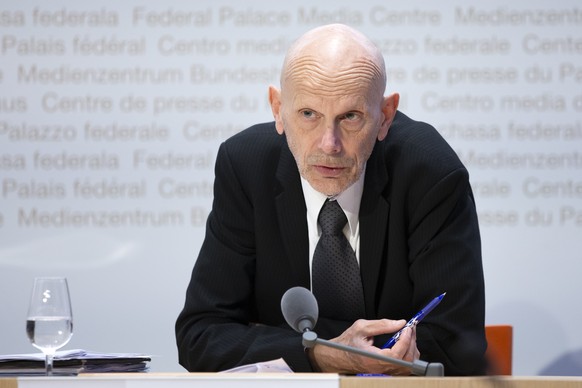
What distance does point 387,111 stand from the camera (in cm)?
286

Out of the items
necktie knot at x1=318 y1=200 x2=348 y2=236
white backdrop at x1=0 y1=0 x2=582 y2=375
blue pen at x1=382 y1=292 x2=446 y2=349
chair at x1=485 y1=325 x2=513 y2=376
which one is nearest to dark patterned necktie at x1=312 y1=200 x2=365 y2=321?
necktie knot at x1=318 y1=200 x2=348 y2=236

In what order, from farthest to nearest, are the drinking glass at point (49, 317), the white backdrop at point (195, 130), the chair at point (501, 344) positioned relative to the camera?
the white backdrop at point (195, 130), the chair at point (501, 344), the drinking glass at point (49, 317)

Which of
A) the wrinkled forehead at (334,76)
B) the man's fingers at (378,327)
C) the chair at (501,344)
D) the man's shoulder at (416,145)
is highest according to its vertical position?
the wrinkled forehead at (334,76)

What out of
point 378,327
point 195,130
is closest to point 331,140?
point 378,327

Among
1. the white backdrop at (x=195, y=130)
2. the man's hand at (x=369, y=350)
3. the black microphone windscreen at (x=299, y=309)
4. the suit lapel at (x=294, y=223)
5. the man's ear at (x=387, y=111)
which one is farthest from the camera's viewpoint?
the white backdrop at (x=195, y=130)

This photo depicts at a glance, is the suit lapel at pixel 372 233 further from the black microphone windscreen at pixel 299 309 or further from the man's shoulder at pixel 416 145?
the black microphone windscreen at pixel 299 309

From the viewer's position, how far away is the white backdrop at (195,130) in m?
4.96

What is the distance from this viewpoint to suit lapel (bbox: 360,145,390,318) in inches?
113

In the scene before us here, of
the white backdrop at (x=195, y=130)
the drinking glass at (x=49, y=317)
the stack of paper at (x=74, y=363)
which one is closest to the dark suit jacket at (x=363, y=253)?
the stack of paper at (x=74, y=363)

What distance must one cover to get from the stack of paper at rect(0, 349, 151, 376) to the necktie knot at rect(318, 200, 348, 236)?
0.66m

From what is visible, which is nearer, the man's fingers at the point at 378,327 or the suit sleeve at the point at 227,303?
the man's fingers at the point at 378,327

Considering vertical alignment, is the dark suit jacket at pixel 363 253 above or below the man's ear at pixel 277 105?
below

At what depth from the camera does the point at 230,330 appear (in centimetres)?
278

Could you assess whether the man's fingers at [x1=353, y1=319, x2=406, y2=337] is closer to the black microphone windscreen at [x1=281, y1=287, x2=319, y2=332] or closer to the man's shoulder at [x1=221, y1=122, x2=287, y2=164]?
the black microphone windscreen at [x1=281, y1=287, x2=319, y2=332]
